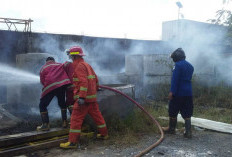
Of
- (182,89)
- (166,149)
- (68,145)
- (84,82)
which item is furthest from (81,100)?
(182,89)

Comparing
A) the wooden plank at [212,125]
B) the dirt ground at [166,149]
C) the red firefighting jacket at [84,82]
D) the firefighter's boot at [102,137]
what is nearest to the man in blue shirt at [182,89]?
the dirt ground at [166,149]

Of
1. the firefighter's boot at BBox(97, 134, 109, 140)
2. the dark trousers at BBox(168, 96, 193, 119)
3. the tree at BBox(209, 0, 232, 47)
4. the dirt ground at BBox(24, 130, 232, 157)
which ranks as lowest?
the dirt ground at BBox(24, 130, 232, 157)

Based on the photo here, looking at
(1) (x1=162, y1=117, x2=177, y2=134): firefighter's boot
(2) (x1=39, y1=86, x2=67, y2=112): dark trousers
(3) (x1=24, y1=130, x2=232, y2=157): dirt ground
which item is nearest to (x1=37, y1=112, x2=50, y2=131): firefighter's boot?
(2) (x1=39, y1=86, x2=67, y2=112): dark trousers

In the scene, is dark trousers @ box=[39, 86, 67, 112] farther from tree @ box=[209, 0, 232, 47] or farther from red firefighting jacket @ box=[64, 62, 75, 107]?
tree @ box=[209, 0, 232, 47]

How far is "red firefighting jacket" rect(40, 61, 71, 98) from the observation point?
15.1ft

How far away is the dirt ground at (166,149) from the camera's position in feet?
12.4

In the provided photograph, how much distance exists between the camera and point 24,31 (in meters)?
10.6

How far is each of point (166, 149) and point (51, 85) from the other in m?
2.51

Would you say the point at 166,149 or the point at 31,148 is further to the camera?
the point at 166,149

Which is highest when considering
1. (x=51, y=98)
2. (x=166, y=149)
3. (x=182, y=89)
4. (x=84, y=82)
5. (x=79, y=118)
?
(x=84, y=82)

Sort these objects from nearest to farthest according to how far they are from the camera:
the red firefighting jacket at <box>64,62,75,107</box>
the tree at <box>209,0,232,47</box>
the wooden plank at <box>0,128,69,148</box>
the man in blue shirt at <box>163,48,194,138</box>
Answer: the wooden plank at <box>0,128,69,148</box>
the man in blue shirt at <box>163,48,194,138</box>
the red firefighting jacket at <box>64,62,75,107</box>
the tree at <box>209,0,232,47</box>

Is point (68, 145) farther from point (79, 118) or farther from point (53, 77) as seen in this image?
point (53, 77)

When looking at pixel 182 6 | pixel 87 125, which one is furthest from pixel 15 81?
pixel 182 6

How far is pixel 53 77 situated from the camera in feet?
15.3
